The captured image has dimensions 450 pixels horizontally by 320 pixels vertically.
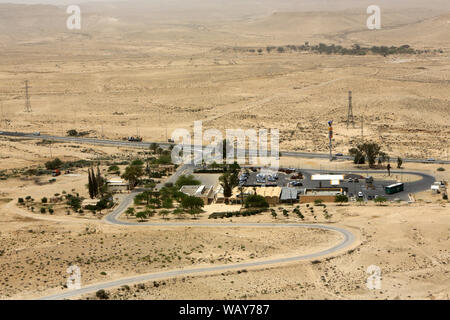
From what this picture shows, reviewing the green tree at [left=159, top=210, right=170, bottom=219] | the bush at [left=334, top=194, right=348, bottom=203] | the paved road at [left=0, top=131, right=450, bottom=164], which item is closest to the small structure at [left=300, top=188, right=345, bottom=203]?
the bush at [left=334, top=194, right=348, bottom=203]

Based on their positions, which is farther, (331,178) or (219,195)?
(331,178)

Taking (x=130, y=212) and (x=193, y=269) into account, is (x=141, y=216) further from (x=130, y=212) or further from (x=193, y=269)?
(x=193, y=269)

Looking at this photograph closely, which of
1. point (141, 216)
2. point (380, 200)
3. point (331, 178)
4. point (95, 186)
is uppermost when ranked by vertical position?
point (95, 186)

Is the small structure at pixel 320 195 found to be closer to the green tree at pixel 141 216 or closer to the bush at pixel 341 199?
the bush at pixel 341 199

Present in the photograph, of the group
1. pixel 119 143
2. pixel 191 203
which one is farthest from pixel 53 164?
pixel 191 203

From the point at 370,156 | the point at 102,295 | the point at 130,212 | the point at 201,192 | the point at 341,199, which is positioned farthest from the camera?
the point at 370,156

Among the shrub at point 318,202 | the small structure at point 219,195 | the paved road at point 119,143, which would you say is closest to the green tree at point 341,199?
the shrub at point 318,202

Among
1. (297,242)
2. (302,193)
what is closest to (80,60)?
(302,193)
